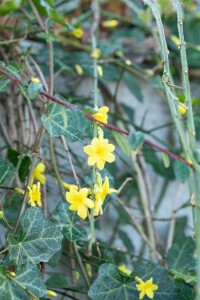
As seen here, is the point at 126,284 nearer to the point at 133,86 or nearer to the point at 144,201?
the point at 144,201

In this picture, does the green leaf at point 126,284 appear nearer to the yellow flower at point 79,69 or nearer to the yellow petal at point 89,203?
the yellow petal at point 89,203

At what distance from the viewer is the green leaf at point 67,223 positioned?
968mm

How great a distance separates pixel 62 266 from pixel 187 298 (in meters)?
0.38

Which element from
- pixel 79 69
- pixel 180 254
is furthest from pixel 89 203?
pixel 79 69

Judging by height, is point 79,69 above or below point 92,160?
above

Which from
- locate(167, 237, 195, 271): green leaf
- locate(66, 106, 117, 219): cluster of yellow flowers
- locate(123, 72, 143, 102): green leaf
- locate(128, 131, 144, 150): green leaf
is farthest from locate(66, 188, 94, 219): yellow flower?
locate(123, 72, 143, 102): green leaf

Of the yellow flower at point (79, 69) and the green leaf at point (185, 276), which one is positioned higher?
the yellow flower at point (79, 69)

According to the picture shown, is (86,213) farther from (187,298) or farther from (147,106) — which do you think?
(147,106)

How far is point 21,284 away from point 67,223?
19cm

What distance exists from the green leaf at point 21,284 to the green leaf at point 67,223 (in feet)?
0.49

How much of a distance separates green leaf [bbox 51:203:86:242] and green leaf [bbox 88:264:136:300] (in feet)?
0.26

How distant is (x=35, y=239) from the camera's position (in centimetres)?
88

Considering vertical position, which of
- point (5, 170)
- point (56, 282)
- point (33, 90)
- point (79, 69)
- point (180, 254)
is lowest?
point (56, 282)

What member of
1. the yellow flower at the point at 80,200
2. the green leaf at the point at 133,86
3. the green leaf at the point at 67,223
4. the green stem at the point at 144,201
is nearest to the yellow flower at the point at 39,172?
the green leaf at the point at 67,223
